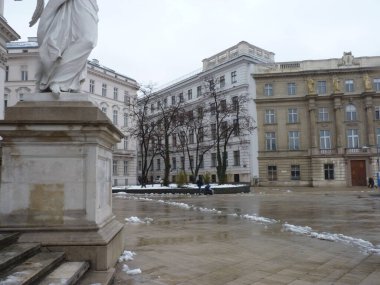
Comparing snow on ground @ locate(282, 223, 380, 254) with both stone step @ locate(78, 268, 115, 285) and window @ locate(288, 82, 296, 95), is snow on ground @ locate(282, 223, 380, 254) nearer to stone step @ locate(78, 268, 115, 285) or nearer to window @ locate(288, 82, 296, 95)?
stone step @ locate(78, 268, 115, 285)

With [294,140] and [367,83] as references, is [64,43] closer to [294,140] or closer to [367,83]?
[294,140]

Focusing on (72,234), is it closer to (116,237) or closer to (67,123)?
(116,237)

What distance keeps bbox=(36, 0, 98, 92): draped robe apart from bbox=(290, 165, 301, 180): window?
155 feet

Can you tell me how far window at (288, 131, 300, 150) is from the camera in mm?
50219

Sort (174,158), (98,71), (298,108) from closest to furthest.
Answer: (298,108) → (98,71) → (174,158)

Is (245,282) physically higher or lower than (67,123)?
lower

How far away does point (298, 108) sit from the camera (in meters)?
50.8

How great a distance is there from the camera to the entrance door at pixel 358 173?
157ft

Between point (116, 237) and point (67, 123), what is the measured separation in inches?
67.1

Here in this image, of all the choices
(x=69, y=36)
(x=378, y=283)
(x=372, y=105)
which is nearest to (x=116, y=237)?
(x=69, y=36)

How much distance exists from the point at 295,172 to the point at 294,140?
14.5 feet

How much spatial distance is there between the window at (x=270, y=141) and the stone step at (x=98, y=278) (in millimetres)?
47534

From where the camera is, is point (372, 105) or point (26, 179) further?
point (372, 105)

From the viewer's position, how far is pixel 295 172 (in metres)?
49.6
